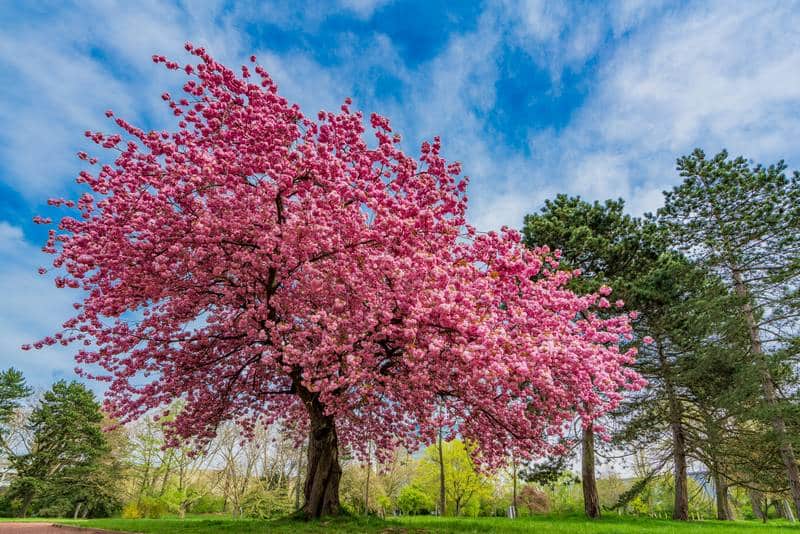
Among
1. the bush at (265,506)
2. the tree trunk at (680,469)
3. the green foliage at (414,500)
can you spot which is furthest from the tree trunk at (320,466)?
the green foliage at (414,500)

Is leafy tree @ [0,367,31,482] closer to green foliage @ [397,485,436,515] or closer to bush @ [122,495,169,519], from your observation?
bush @ [122,495,169,519]

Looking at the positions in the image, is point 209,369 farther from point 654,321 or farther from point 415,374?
point 654,321

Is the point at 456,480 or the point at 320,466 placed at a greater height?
the point at 320,466

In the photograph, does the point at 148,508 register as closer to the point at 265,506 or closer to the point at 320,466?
the point at 265,506

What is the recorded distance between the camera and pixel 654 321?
21344 mm

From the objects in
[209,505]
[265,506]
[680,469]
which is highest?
[680,469]

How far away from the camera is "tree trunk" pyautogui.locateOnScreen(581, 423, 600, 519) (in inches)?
801

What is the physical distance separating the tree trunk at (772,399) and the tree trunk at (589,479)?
7.12 meters

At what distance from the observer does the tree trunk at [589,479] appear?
2034 centimetres

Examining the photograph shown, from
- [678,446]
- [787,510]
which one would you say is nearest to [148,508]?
[678,446]

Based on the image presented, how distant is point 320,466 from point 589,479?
47.1 ft

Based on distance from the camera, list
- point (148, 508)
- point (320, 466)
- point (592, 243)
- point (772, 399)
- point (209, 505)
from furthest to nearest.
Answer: point (209, 505)
point (148, 508)
point (592, 243)
point (772, 399)
point (320, 466)

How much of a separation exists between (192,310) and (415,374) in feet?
23.5

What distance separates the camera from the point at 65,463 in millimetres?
37281
